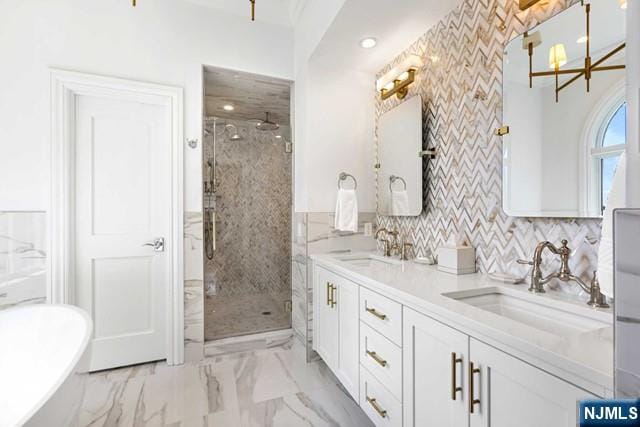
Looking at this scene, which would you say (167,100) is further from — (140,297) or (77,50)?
(140,297)

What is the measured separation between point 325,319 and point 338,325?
221 millimetres

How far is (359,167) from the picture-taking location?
2.65 m

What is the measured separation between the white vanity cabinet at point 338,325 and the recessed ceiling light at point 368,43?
161cm

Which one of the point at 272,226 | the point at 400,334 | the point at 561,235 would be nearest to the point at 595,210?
the point at 561,235

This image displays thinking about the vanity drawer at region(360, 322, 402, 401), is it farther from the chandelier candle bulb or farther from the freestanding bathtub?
the chandelier candle bulb

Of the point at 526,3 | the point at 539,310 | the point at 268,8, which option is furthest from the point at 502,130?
the point at 268,8

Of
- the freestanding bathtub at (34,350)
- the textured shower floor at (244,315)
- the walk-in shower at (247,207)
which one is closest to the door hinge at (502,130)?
the freestanding bathtub at (34,350)

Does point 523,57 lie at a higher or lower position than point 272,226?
higher

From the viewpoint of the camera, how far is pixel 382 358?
147cm

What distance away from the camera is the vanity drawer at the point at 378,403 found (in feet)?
4.48

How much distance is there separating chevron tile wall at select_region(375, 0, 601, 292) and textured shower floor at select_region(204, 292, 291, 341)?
1708mm

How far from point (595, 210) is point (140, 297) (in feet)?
9.26

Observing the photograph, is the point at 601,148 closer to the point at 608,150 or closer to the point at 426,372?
the point at 608,150

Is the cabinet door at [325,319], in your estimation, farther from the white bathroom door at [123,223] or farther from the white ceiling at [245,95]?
the white ceiling at [245,95]
